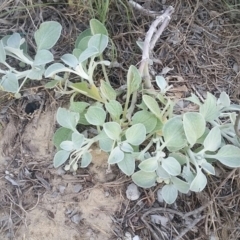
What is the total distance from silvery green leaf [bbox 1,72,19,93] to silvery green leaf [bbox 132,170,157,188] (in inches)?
14.9

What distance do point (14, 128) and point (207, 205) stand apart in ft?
1.86

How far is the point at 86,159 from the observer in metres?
1.22

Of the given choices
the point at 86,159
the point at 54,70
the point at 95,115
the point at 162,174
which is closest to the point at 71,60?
the point at 54,70

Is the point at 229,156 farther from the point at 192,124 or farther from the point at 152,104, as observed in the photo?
the point at 152,104

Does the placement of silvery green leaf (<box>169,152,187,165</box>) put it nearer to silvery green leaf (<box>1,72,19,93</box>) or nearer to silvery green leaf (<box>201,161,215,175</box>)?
silvery green leaf (<box>201,161,215,175</box>)

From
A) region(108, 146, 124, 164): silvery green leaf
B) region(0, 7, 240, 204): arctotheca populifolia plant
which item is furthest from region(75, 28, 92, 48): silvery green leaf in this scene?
region(108, 146, 124, 164): silvery green leaf

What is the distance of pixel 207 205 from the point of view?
126 cm

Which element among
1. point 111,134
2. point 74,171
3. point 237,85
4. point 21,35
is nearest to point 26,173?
point 74,171

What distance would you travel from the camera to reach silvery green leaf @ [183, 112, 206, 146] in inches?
45.9

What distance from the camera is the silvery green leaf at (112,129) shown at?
3.83 feet

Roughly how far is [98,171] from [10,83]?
0.33 metres

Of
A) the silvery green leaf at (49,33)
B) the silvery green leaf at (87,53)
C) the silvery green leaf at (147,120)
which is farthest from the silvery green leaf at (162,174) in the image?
the silvery green leaf at (49,33)

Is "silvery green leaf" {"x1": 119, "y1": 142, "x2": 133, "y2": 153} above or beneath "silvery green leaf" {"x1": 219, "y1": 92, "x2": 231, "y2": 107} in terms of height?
beneath

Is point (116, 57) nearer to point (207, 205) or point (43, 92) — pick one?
point (43, 92)
